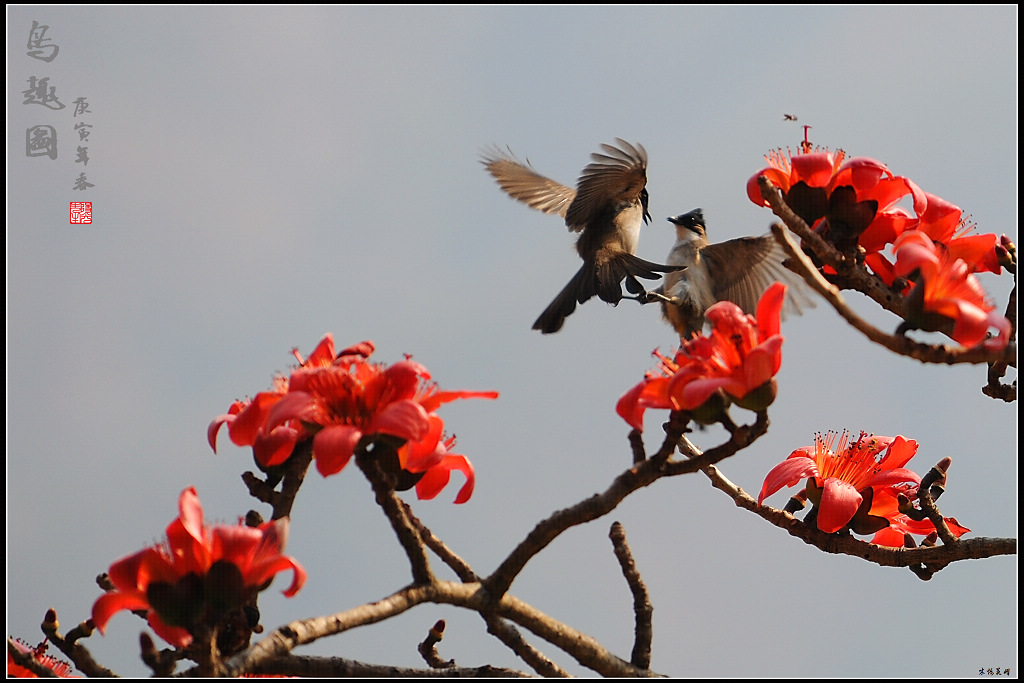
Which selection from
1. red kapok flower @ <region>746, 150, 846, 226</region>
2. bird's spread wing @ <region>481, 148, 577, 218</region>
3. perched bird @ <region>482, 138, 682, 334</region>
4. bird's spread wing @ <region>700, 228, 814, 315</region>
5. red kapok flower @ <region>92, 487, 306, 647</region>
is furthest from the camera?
bird's spread wing @ <region>481, 148, 577, 218</region>

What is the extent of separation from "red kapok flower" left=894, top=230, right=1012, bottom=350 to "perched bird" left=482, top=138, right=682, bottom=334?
2.82 meters

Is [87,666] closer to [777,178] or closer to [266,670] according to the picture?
[266,670]

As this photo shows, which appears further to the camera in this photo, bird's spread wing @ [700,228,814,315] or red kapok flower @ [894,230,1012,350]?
bird's spread wing @ [700,228,814,315]

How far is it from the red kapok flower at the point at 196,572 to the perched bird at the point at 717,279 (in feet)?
11.5

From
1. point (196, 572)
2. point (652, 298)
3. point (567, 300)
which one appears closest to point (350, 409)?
point (196, 572)

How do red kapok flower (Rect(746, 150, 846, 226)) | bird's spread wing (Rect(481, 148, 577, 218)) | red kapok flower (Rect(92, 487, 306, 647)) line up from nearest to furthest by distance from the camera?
red kapok flower (Rect(92, 487, 306, 647)), red kapok flower (Rect(746, 150, 846, 226)), bird's spread wing (Rect(481, 148, 577, 218))

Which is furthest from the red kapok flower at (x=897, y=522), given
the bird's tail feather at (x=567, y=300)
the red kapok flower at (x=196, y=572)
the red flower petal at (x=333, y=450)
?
the bird's tail feather at (x=567, y=300)

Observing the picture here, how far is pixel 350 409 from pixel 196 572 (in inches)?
18.3

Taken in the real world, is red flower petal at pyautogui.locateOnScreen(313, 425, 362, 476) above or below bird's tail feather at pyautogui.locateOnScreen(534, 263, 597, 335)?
below

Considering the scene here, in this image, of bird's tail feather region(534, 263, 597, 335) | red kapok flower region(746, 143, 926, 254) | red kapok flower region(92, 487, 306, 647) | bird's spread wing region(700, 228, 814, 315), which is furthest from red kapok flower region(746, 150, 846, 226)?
bird's tail feather region(534, 263, 597, 335)

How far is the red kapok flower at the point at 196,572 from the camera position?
5.54 ft

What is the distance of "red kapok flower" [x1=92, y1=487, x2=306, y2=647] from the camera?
1.69 m

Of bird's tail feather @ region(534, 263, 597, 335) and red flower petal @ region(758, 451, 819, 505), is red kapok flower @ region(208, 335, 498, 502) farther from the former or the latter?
bird's tail feather @ region(534, 263, 597, 335)

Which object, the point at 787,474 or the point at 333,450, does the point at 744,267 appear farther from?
the point at 333,450
